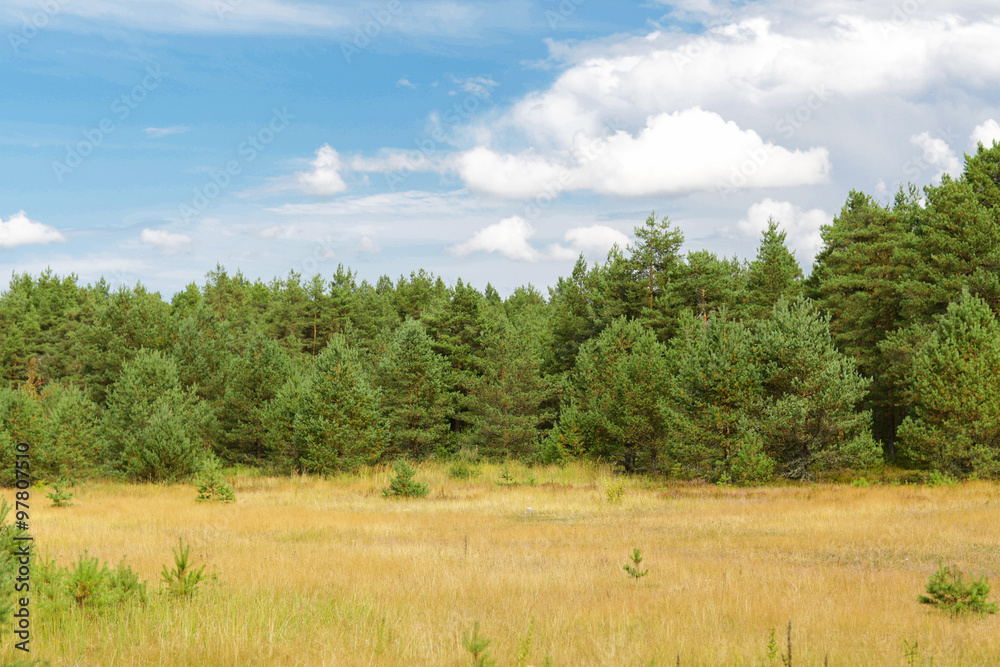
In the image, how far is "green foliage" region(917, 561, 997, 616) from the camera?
7.77 m

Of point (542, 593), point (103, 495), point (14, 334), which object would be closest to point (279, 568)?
point (542, 593)

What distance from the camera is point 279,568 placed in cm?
1030

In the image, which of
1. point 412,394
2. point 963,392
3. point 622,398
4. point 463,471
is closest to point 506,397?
point 463,471

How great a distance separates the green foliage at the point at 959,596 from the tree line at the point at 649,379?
1749cm

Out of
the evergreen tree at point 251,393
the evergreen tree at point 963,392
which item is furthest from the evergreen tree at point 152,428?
the evergreen tree at point 963,392

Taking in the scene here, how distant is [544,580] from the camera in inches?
386

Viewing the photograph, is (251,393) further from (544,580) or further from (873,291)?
(873,291)

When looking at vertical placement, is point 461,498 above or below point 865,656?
below

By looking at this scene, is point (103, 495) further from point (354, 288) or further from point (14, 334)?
point (354, 288)

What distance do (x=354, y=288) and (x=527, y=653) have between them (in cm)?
7677

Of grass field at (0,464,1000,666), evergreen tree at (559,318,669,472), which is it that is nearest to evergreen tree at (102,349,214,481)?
grass field at (0,464,1000,666)

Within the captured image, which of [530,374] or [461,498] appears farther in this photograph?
[530,374]

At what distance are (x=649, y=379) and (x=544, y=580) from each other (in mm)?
21805

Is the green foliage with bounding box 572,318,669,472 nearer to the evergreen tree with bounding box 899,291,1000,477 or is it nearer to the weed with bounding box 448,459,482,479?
the weed with bounding box 448,459,482,479
